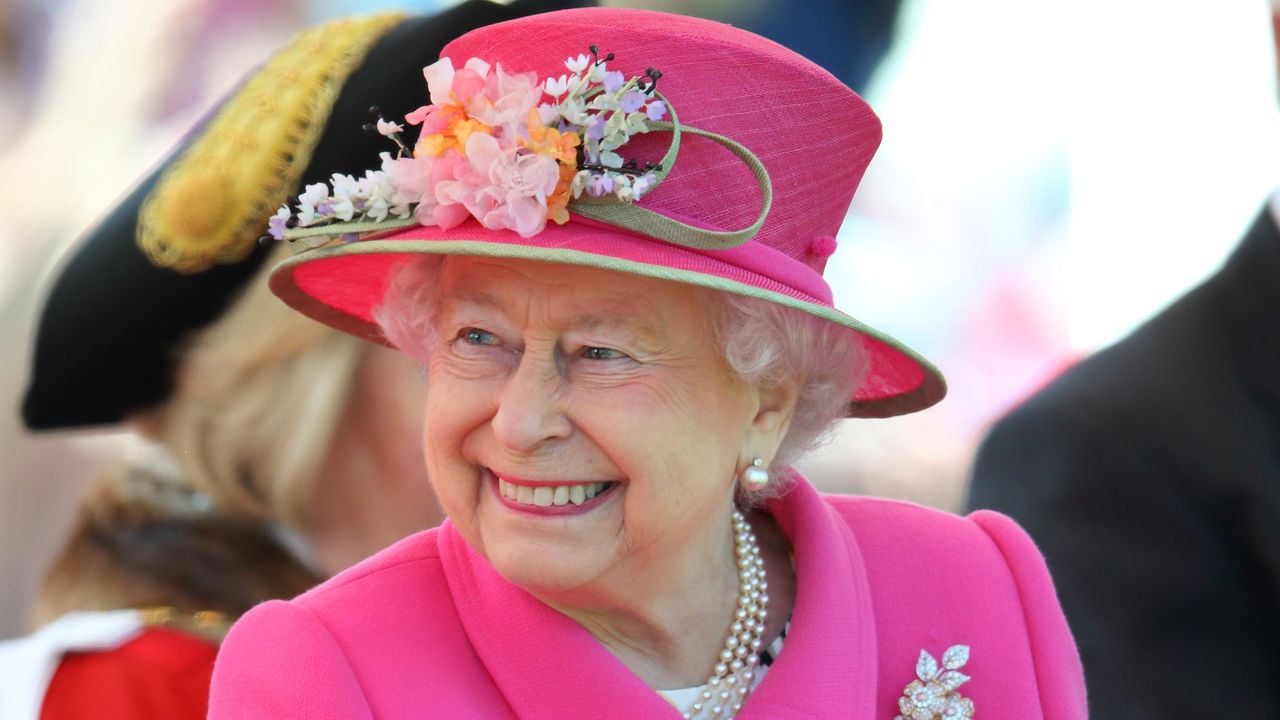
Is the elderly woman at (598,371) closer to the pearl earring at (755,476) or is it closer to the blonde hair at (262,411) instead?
the pearl earring at (755,476)

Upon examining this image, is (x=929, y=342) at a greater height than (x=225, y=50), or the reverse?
(x=225, y=50)

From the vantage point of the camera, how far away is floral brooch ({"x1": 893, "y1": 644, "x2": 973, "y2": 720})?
2283 millimetres

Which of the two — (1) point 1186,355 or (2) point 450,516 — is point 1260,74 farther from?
(2) point 450,516

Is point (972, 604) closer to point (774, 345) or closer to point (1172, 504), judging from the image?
point (774, 345)

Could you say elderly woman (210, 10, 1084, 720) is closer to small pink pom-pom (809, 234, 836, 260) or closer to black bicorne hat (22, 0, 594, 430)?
small pink pom-pom (809, 234, 836, 260)

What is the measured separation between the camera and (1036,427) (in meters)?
3.67

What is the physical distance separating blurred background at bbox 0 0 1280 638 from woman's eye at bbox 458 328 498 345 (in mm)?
3495

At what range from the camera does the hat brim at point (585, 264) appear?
189cm

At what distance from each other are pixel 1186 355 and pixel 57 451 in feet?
11.9

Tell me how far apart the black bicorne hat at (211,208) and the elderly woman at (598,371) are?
98cm

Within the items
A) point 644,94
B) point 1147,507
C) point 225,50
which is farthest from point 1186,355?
point 225,50

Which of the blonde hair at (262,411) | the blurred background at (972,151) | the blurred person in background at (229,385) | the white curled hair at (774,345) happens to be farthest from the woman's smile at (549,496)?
the blurred background at (972,151)

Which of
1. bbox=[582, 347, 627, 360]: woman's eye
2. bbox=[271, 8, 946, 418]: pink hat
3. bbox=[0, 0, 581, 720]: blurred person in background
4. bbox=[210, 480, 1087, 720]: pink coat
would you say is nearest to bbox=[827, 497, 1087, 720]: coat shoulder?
bbox=[210, 480, 1087, 720]: pink coat

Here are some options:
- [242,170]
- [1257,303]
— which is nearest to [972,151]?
[1257,303]
